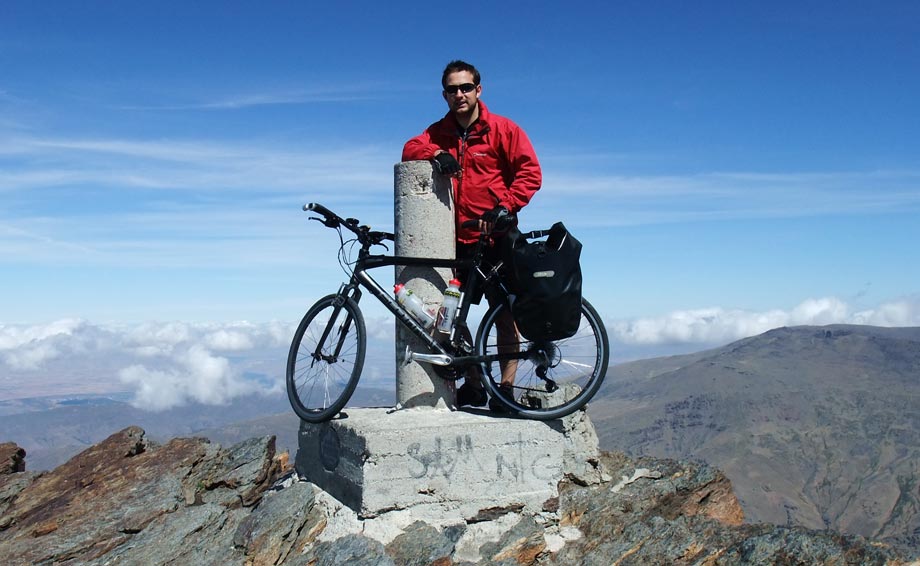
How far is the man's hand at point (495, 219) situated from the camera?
7.74m

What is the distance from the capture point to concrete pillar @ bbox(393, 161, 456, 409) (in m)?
8.61

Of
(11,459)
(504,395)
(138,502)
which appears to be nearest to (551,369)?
(504,395)

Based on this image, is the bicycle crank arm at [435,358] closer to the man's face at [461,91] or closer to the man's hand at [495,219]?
the man's hand at [495,219]

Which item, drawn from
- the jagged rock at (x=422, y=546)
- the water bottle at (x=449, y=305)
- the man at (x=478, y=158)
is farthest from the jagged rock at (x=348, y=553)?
the water bottle at (x=449, y=305)

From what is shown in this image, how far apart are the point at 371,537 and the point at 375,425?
1112 millimetres

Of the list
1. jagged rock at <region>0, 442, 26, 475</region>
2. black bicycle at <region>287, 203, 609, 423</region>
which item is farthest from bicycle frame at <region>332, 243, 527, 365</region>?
jagged rock at <region>0, 442, 26, 475</region>

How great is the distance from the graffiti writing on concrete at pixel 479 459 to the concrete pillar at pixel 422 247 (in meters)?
0.85

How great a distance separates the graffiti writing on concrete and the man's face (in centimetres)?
353

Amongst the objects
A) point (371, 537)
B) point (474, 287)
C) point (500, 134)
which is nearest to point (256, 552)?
point (371, 537)

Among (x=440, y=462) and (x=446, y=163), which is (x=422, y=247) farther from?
(x=440, y=462)

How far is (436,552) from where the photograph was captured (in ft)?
24.0

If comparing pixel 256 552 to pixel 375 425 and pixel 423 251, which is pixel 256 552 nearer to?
pixel 375 425

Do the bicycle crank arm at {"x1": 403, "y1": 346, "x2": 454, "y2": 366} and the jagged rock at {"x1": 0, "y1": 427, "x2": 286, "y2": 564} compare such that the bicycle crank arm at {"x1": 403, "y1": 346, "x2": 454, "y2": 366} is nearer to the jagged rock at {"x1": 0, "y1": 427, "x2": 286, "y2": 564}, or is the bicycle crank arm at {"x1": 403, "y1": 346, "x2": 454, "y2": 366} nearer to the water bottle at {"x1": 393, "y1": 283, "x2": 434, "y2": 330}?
the water bottle at {"x1": 393, "y1": 283, "x2": 434, "y2": 330}

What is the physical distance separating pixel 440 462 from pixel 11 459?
7572 mm
